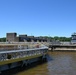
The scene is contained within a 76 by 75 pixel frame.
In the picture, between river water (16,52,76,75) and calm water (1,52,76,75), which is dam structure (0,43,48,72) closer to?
calm water (1,52,76,75)

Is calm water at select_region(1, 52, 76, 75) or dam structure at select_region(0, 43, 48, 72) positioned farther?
calm water at select_region(1, 52, 76, 75)

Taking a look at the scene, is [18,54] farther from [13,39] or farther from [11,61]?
[13,39]

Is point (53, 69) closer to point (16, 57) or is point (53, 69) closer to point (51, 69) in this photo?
point (51, 69)

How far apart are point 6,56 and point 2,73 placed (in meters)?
2.21

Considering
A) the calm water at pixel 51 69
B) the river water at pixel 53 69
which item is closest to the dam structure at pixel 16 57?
the calm water at pixel 51 69

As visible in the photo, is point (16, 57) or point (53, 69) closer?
point (16, 57)

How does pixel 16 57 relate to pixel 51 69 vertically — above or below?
above

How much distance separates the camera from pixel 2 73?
2647 centimetres

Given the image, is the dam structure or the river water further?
the river water

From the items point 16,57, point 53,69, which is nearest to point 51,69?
point 53,69

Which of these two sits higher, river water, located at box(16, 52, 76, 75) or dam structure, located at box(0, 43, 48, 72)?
dam structure, located at box(0, 43, 48, 72)

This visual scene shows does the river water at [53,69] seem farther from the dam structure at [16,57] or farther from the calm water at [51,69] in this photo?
the dam structure at [16,57]

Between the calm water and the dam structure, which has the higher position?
the dam structure

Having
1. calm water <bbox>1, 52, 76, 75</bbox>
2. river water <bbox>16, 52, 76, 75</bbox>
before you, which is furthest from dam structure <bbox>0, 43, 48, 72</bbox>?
river water <bbox>16, 52, 76, 75</bbox>
